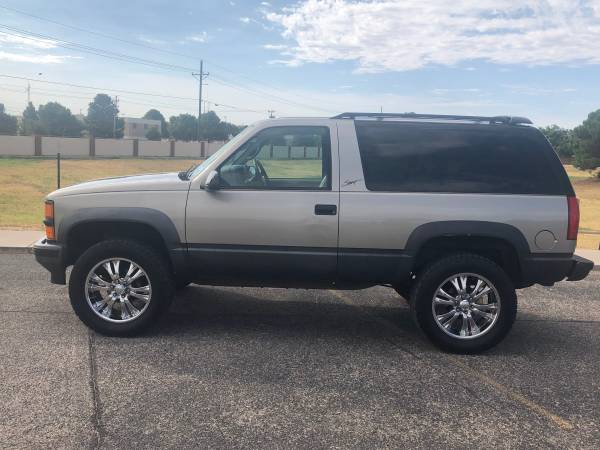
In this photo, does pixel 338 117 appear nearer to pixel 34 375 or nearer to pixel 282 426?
pixel 282 426

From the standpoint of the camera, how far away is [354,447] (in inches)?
128

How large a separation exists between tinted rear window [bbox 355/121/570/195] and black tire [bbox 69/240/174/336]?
197 cm

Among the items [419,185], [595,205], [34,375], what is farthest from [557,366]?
[595,205]

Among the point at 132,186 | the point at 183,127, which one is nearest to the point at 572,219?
the point at 132,186

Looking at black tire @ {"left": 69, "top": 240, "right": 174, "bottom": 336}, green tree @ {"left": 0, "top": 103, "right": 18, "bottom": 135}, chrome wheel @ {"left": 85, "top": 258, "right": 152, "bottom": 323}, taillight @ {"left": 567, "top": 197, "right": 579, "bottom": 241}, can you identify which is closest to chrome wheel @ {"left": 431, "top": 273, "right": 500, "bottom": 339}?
taillight @ {"left": 567, "top": 197, "right": 579, "bottom": 241}

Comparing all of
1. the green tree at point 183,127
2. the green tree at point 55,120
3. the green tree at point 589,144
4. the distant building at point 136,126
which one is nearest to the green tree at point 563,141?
the green tree at point 589,144

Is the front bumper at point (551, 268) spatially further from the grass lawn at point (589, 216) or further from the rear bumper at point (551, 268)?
the grass lawn at point (589, 216)

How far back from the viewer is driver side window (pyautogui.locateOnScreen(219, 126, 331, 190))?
483 cm

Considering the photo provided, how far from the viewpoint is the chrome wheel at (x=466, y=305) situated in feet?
15.6

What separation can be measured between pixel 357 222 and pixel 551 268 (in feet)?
5.53

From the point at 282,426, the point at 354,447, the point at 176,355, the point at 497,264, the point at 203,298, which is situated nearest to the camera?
the point at 354,447

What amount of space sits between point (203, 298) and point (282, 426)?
303 cm

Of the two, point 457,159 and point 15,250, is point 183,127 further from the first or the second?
point 457,159

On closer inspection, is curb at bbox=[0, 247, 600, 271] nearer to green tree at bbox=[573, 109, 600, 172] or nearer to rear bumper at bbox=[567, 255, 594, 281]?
rear bumper at bbox=[567, 255, 594, 281]
